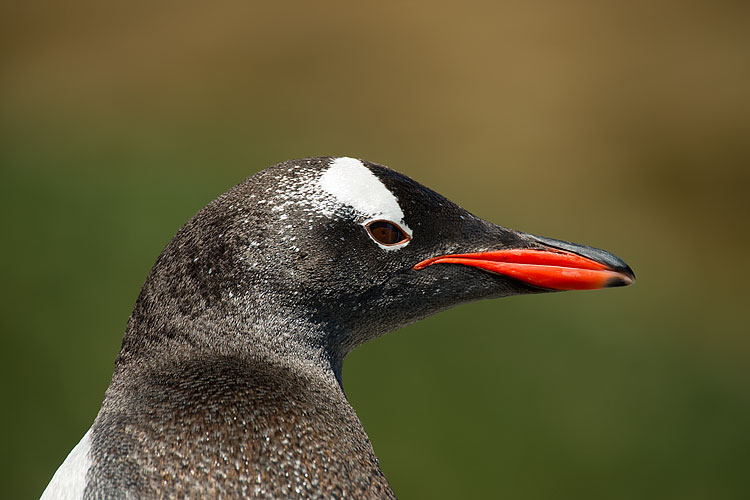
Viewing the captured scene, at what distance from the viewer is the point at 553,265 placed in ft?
2.87

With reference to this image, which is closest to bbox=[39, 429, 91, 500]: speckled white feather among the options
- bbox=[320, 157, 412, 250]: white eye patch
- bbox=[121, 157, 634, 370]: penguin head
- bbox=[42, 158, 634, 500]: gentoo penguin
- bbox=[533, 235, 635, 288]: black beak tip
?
bbox=[42, 158, 634, 500]: gentoo penguin

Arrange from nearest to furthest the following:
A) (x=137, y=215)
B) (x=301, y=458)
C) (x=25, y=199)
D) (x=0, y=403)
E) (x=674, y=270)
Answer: (x=301, y=458), (x=0, y=403), (x=137, y=215), (x=25, y=199), (x=674, y=270)

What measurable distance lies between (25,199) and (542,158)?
174cm

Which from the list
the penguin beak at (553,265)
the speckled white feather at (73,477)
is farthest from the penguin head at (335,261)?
the speckled white feather at (73,477)

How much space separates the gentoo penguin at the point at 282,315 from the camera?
725mm

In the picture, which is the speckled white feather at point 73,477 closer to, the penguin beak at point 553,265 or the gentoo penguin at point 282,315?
the gentoo penguin at point 282,315

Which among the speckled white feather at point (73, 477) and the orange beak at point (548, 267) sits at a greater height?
the orange beak at point (548, 267)

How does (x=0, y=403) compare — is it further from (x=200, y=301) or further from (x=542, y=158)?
(x=542, y=158)

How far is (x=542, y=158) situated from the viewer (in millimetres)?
3193

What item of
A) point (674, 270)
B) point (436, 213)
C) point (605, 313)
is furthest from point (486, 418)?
point (436, 213)

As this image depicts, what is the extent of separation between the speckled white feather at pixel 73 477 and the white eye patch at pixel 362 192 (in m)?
0.30

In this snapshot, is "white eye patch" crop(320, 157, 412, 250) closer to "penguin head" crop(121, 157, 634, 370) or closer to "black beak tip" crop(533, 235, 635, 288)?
"penguin head" crop(121, 157, 634, 370)

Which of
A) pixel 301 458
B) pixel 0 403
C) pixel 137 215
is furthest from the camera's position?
pixel 137 215

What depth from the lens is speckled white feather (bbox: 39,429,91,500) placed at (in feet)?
2.38
